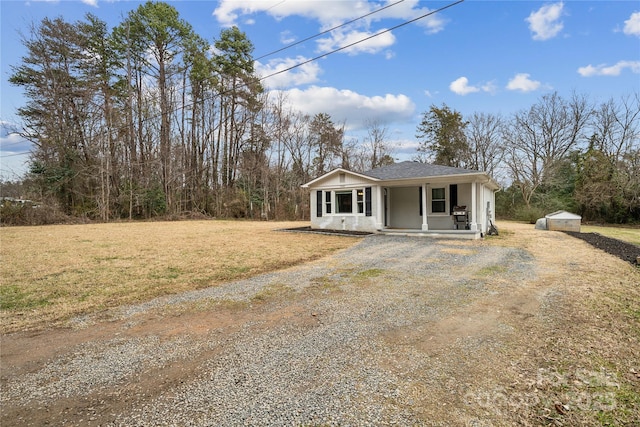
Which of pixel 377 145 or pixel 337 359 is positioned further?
pixel 377 145

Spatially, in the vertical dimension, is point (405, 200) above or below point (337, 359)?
above

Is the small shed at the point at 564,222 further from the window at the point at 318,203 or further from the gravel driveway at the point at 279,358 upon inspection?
the gravel driveway at the point at 279,358

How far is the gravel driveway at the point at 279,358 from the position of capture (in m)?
1.99

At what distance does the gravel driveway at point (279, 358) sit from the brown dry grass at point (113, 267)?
790 millimetres

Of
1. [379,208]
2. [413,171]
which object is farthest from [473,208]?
[379,208]

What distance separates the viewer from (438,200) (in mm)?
13219

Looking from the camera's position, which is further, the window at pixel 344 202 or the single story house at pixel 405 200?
the window at pixel 344 202

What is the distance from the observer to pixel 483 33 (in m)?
9.57

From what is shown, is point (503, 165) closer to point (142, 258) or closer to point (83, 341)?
point (142, 258)

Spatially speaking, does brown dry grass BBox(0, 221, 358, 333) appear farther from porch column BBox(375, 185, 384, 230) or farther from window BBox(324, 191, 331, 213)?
window BBox(324, 191, 331, 213)

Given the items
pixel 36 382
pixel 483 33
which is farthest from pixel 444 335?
pixel 483 33

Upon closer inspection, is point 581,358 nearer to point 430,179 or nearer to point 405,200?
point 430,179

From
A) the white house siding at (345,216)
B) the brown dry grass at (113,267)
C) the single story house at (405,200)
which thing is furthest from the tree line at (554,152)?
the brown dry grass at (113,267)

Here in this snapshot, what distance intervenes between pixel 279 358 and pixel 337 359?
0.50 metres
